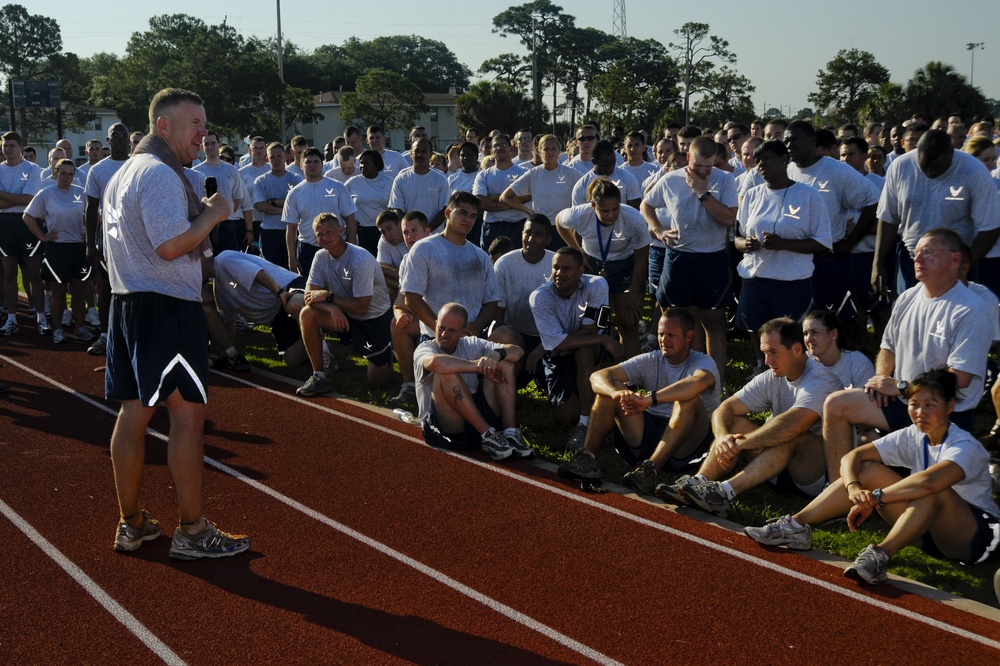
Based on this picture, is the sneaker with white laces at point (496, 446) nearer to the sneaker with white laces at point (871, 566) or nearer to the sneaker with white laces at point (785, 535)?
the sneaker with white laces at point (785, 535)

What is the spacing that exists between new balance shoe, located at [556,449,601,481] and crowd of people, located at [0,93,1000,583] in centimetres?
1

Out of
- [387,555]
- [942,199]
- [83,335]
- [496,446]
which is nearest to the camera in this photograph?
[387,555]

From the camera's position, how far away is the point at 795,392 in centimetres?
609

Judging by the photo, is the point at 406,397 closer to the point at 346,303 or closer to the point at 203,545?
the point at 346,303

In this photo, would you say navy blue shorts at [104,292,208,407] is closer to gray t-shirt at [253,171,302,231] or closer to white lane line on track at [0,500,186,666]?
white lane line on track at [0,500,186,666]

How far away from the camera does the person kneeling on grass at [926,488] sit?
5004mm

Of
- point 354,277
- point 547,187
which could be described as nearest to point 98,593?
point 354,277

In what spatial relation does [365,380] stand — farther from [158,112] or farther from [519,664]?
[519,664]

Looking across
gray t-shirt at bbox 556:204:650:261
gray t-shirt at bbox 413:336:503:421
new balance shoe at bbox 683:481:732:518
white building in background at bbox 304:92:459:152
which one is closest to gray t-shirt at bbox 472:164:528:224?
gray t-shirt at bbox 556:204:650:261

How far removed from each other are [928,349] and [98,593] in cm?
455

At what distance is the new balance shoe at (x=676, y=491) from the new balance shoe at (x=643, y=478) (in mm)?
206

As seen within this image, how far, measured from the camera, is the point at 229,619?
4.63m

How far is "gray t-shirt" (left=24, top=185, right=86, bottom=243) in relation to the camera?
11.1 metres

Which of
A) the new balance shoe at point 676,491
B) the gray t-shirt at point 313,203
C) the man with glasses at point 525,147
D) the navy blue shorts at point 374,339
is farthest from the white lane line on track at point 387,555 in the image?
the man with glasses at point 525,147
